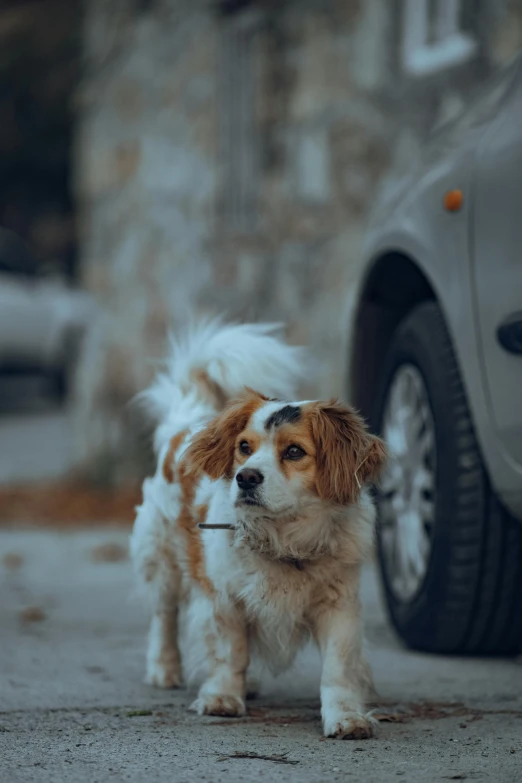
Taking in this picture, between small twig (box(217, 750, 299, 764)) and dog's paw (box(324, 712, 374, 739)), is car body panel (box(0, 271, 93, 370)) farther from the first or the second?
small twig (box(217, 750, 299, 764))

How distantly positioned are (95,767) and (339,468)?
0.97m

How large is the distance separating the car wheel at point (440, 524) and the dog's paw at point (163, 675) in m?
0.79

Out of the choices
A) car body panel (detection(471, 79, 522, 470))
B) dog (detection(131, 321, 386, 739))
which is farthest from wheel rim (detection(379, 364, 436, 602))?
dog (detection(131, 321, 386, 739))

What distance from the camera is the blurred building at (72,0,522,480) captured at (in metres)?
7.62

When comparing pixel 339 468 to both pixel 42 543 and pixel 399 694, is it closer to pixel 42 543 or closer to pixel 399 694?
pixel 399 694

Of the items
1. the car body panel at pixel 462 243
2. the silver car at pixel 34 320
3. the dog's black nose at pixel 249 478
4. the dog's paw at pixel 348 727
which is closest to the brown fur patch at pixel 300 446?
the dog's black nose at pixel 249 478

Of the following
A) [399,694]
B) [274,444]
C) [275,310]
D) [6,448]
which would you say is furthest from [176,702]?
[6,448]

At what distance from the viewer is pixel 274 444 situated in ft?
11.3

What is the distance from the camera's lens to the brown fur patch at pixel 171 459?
4.11 meters

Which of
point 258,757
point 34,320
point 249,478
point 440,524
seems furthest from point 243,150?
point 34,320

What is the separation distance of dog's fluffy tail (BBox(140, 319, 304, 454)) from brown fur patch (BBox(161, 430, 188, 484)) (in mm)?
148

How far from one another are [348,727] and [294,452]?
2.23ft

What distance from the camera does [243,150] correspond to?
345 inches

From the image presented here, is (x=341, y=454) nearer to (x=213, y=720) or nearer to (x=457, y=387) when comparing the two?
(x=213, y=720)
